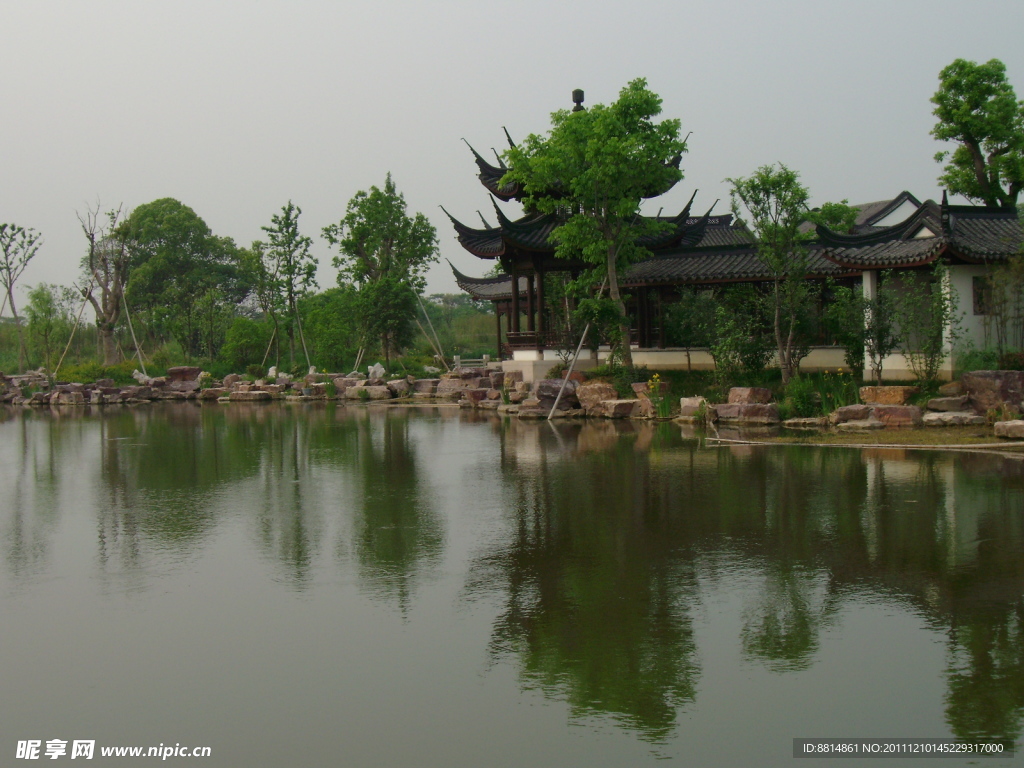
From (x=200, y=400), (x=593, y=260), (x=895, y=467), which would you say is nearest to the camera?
(x=895, y=467)

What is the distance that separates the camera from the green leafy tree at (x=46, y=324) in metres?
38.6

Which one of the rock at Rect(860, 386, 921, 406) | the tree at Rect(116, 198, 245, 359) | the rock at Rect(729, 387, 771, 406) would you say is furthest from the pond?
the tree at Rect(116, 198, 245, 359)

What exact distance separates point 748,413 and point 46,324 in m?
31.2

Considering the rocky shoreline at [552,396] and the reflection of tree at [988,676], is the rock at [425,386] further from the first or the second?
the reflection of tree at [988,676]

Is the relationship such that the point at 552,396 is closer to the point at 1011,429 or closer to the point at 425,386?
the point at 425,386

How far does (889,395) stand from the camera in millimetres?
16453

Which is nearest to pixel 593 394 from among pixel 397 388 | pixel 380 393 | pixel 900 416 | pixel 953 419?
pixel 900 416

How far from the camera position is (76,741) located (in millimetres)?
4641

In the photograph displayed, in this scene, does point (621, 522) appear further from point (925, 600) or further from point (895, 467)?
point (895, 467)

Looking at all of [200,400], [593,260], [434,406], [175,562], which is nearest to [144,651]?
[175,562]

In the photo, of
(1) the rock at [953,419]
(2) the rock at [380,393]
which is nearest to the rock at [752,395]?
(1) the rock at [953,419]

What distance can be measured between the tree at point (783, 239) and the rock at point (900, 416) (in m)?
3.30

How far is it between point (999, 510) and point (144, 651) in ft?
24.2

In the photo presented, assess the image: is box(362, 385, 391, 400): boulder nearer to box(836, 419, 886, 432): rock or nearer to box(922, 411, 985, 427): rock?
box(836, 419, 886, 432): rock
